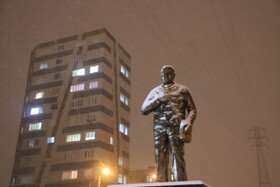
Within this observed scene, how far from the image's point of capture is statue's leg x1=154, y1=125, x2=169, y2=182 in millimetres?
4492

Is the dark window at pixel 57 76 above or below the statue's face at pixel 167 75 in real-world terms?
above

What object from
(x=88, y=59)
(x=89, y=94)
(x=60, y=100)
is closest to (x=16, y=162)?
(x=60, y=100)

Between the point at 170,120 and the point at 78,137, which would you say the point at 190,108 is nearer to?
the point at 170,120

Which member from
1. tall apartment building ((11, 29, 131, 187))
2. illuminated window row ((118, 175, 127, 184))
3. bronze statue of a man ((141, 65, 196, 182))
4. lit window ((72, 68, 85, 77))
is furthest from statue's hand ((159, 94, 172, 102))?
lit window ((72, 68, 85, 77))

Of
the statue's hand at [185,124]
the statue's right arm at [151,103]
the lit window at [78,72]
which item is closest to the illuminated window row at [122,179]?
the lit window at [78,72]

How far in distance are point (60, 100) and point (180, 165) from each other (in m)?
45.8

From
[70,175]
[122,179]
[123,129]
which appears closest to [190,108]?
[70,175]

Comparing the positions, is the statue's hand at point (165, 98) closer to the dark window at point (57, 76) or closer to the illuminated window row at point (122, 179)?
the illuminated window row at point (122, 179)

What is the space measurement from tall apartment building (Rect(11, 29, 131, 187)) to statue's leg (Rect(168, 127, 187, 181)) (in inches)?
1494

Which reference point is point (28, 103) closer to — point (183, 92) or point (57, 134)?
point (57, 134)

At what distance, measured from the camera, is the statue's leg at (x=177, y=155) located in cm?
433

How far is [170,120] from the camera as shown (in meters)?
4.57

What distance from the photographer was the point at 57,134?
45938 millimetres

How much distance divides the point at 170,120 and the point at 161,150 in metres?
0.46
